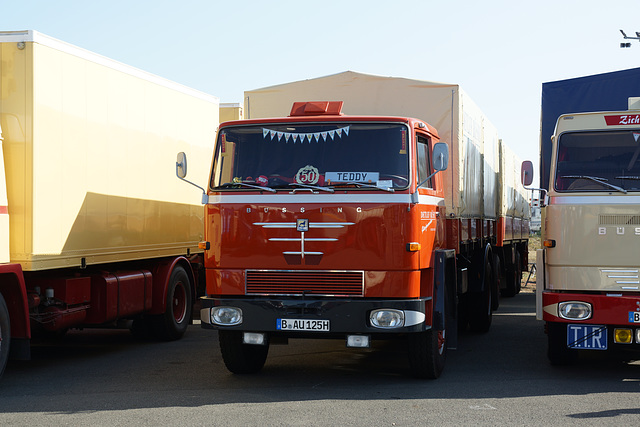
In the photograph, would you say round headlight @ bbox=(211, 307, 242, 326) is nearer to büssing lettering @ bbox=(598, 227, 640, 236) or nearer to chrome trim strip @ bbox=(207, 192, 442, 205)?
chrome trim strip @ bbox=(207, 192, 442, 205)

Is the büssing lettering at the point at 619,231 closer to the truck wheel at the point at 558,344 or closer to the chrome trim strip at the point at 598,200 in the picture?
the chrome trim strip at the point at 598,200

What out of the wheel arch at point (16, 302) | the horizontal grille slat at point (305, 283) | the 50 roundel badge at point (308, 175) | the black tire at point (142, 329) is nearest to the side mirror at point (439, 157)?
the 50 roundel badge at point (308, 175)

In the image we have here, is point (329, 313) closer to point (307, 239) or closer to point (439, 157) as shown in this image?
point (307, 239)

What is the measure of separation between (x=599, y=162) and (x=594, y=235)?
Answer: 0.84m

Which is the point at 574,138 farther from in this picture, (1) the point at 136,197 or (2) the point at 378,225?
(1) the point at 136,197

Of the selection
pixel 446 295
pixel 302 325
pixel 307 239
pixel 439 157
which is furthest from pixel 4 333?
pixel 439 157

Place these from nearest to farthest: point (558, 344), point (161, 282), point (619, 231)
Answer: point (619, 231)
point (558, 344)
point (161, 282)

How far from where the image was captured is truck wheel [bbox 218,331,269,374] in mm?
8445

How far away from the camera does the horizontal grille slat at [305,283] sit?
7727mm

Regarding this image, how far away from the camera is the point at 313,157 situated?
802 cm

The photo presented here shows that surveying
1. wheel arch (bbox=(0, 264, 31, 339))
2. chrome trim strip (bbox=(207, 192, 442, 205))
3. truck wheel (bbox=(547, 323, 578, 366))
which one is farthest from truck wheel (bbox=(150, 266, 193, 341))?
truck wheel (bbox=(547, 323, 578, 366))

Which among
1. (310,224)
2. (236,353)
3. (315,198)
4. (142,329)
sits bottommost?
(142,329)

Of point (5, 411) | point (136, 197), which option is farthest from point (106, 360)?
point (5, 411)

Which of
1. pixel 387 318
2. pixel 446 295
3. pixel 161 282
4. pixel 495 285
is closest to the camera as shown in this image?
pixel 387 318
